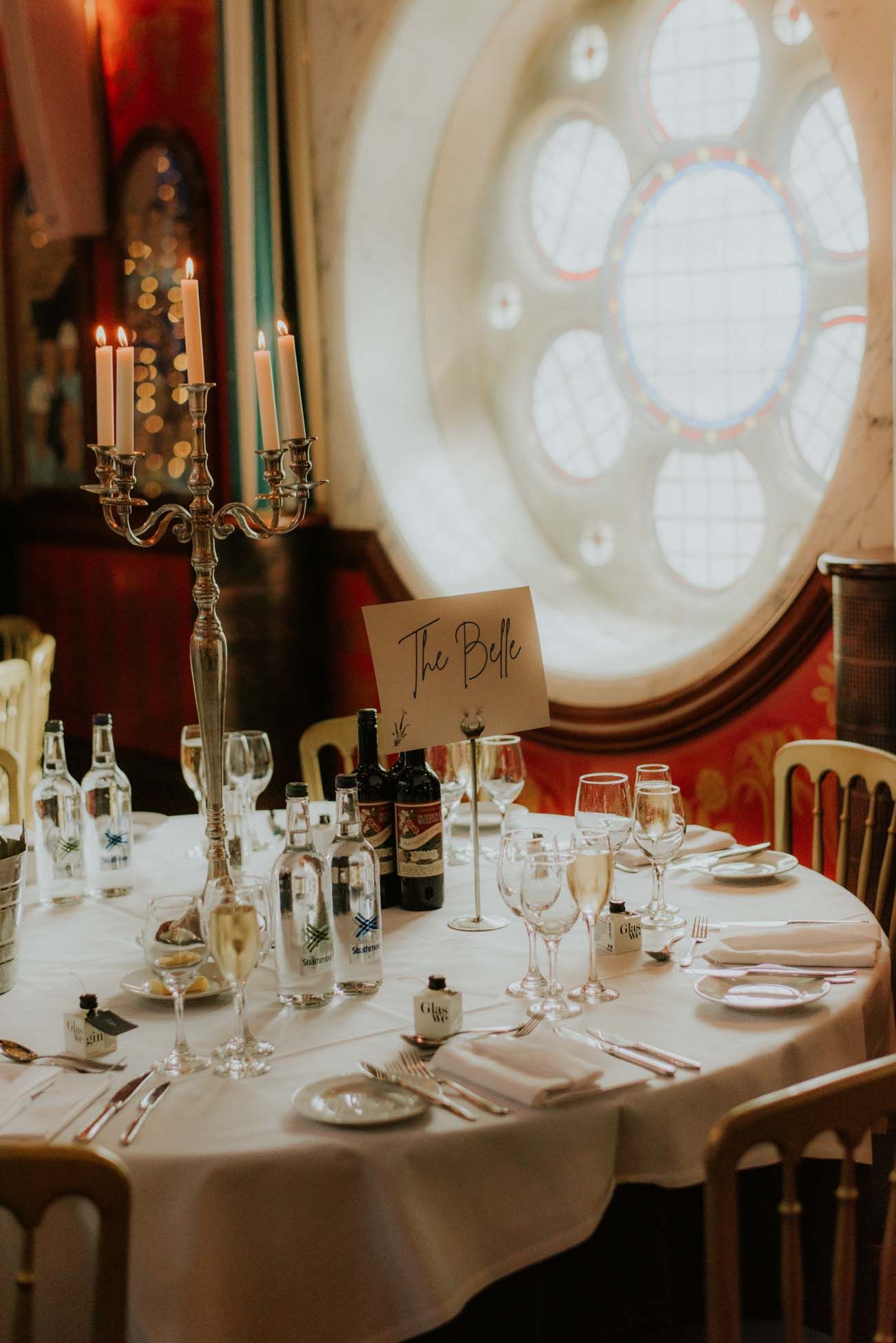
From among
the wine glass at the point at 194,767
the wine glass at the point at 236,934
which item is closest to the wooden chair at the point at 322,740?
the wine glass at the point at 194,767

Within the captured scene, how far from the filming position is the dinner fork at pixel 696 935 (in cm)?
168

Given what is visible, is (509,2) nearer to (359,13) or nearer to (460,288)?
(359,13)

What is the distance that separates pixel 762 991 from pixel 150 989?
0.70m

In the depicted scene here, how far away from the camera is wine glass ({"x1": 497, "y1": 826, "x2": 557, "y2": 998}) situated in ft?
4.94

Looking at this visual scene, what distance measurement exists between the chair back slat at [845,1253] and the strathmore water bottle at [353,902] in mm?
659

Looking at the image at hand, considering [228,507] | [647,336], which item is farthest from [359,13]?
[228,507]

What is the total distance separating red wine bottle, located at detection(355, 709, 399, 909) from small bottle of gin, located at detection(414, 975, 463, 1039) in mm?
348

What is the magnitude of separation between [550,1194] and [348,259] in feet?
11.6

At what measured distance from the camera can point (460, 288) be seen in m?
4.57

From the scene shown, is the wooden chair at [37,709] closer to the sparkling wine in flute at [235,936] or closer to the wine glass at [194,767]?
the wine glass at [194,767]

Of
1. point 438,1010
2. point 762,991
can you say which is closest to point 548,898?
point 438,1010

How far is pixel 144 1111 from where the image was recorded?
1312 mm

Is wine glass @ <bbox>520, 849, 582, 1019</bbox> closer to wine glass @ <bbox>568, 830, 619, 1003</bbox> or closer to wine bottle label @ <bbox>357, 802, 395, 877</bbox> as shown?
wine glass @ <bbox>568, 830, 619, 1003</bbox>

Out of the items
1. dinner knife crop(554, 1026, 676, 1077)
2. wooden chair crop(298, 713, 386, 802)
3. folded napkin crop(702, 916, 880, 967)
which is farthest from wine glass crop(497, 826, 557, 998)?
wooden chair crop(298, 713, 386, 802)
